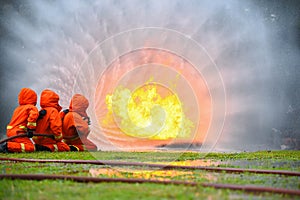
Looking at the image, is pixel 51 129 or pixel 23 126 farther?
pixel 51 129

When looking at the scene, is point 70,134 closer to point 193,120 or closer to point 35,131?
point 35,131

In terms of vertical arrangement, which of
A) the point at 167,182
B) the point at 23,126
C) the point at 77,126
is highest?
the point at 77,126

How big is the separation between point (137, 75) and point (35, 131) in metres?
4.41

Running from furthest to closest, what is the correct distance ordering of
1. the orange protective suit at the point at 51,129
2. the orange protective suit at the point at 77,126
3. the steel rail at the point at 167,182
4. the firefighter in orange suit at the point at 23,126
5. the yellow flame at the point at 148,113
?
1. the orange protective suit at the point at 77,126
2. the orange protective suit at the point at 51,129
3. the firefighter in orange suit at the point at 23,126
4. the yellow flame at the point at 148,113
5. the steel rail at the point at 167,182

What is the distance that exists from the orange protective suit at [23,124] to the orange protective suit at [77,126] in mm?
1305

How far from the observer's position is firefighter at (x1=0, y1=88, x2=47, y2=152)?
34.9 feet

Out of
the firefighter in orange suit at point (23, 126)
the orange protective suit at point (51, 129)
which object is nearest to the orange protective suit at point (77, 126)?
the orange protective suit at point (51, 129)

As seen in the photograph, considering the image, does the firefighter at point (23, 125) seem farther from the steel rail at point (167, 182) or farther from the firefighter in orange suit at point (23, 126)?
the steel rail at point (167, 182)

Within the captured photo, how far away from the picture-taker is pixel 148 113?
9.12m

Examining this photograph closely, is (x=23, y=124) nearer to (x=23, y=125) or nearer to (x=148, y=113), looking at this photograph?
(x=23, y=125)

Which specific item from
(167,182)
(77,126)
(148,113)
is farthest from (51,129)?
(167,182)

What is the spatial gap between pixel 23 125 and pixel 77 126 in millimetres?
1697

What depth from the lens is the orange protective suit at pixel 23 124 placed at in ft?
35.2

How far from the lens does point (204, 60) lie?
29.3 ft
